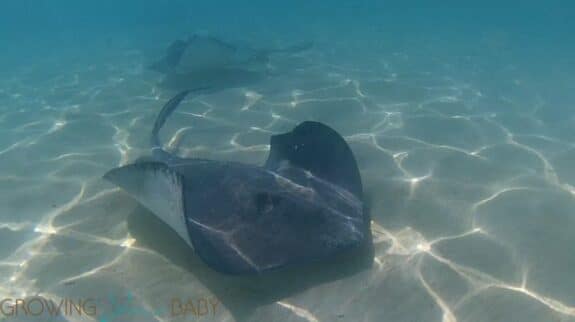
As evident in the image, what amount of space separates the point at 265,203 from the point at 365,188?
2198 mm

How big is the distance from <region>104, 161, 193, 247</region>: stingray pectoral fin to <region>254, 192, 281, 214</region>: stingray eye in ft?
2.59

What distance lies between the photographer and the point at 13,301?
4.13m

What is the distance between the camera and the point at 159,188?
368 cm

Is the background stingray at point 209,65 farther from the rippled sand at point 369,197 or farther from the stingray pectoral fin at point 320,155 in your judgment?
the stingray pectoral fin at point 320,155

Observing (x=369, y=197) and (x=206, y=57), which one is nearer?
(x=369, y=197)

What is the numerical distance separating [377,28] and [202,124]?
789 inches

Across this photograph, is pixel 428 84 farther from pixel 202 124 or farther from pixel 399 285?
pixel 399 285

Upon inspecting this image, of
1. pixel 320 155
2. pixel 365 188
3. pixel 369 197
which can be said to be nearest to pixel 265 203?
pixel 320 155

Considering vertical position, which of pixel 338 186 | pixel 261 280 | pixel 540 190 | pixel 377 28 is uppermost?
pixel 338 186

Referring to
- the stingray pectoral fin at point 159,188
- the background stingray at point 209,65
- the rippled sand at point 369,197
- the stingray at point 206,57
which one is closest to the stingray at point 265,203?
the stingray pectoral fin at point 159,188

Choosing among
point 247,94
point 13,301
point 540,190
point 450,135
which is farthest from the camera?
point 247,94

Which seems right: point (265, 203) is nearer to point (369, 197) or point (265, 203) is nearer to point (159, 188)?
point (159, 188)

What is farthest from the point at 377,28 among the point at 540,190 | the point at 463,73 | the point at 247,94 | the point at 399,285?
the point at 399,285

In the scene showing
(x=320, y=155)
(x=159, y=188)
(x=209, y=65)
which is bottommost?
(x=209, y=65)
